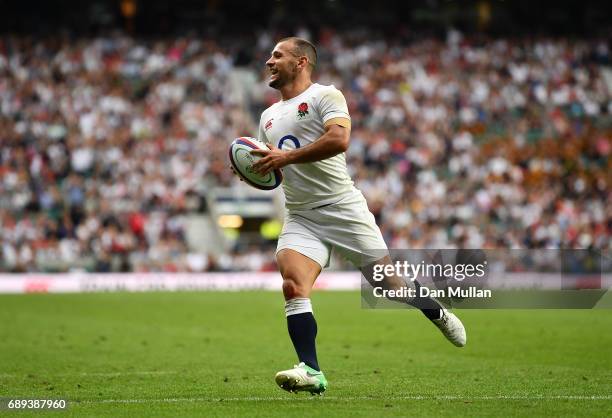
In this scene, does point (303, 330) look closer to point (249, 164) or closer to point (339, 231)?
point (339, 231)

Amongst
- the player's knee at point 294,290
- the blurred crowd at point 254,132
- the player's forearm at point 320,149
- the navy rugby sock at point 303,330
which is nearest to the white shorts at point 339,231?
the player's knee at point 294,290

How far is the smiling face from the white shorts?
1111 millimetres

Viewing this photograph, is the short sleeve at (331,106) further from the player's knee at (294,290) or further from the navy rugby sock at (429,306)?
the navy rugby sock at (429,306)

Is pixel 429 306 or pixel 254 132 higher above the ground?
pixel 254 132

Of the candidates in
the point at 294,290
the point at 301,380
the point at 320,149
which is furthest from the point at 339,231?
the point at 301,380

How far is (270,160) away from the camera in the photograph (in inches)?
329

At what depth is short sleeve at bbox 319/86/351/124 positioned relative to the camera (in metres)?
8.54

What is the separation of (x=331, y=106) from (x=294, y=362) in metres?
4.33

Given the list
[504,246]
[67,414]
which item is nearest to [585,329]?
[67,414]

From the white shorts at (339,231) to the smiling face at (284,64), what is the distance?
1.11 meters

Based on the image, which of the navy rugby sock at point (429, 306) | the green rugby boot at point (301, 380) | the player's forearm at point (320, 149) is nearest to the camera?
the green rugby boot at point (301, 380)

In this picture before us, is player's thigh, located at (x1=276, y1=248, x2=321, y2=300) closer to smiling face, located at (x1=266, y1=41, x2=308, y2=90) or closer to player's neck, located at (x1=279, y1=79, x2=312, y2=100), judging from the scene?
player's neck, located at (x1=279, y1=79, x2=312, y2=100)

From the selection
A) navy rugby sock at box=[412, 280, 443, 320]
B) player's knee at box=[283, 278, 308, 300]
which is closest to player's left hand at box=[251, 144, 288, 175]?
player's knee at box=[283, 278, 308, 300]

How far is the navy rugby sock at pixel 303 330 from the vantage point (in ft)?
27.5
